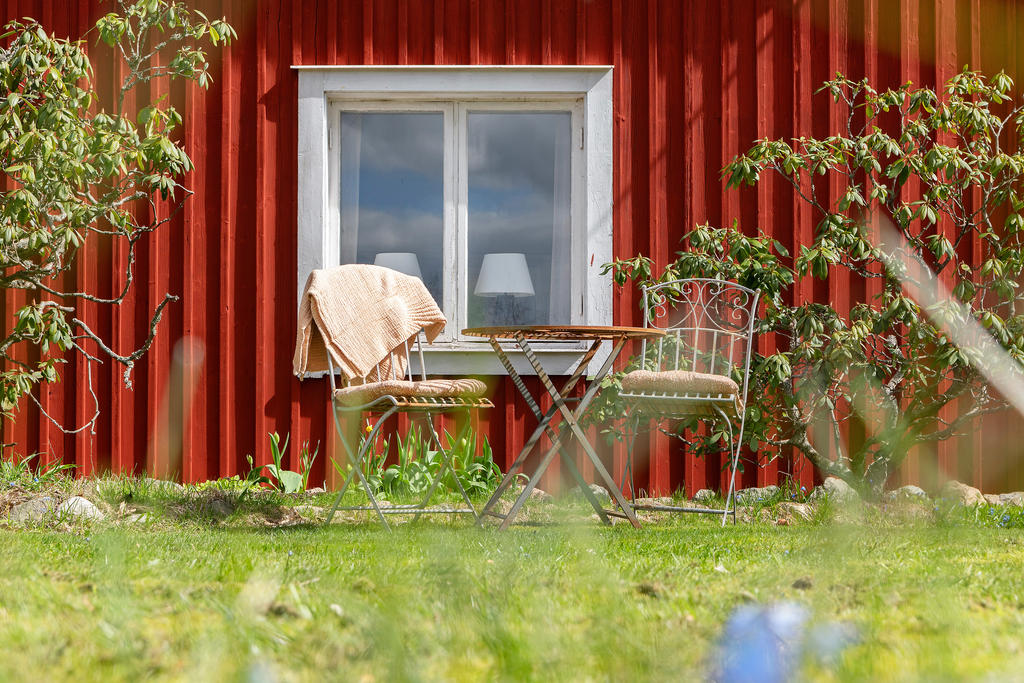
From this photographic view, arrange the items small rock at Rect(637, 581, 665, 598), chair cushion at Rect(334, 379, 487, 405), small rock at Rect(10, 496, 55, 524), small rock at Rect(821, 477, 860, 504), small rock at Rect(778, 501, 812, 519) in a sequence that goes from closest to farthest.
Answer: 1. small rock at Rect(637, 581, 665, 598)
2. chair cushion at Rect(334, 379, 487, 405)
3. small rock at Rect(10, 496, 55, 524)
4. small rock at Rect(778, 501, 812, 519)
5. small rock at Rect(821, 477, 860, 504)

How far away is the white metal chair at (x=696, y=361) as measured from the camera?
3.73 m

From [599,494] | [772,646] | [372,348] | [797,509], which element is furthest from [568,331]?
[772,646]

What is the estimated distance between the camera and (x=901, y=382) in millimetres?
4586

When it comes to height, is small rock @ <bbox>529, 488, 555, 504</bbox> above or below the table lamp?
below

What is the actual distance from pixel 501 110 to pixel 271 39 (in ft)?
4.02

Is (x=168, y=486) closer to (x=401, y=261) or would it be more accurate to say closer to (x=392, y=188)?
(x=401, y=261)

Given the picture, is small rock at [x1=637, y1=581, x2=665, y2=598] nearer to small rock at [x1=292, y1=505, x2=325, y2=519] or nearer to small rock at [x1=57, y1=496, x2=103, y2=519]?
small rock at [x1=292, y1=505, x2=325, y2=519]

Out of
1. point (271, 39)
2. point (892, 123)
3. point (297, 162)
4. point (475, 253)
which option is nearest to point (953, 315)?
point (892, 123)

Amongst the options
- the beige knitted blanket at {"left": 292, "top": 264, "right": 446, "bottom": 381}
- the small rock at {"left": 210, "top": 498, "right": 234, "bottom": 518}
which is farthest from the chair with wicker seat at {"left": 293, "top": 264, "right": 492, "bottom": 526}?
the small rock at {"left": 210, "top": 498, "right": 234, "bottom": 518}

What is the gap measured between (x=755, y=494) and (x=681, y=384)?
4.59 ft

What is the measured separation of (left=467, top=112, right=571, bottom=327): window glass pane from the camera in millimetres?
5238

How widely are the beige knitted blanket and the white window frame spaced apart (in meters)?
0.96

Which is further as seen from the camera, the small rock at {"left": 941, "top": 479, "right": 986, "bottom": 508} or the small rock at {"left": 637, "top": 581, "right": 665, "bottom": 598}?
the small rock at {"left": 941, "top": 479, "right": 986, "bottom": 508}

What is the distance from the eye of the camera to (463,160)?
5.25 m
